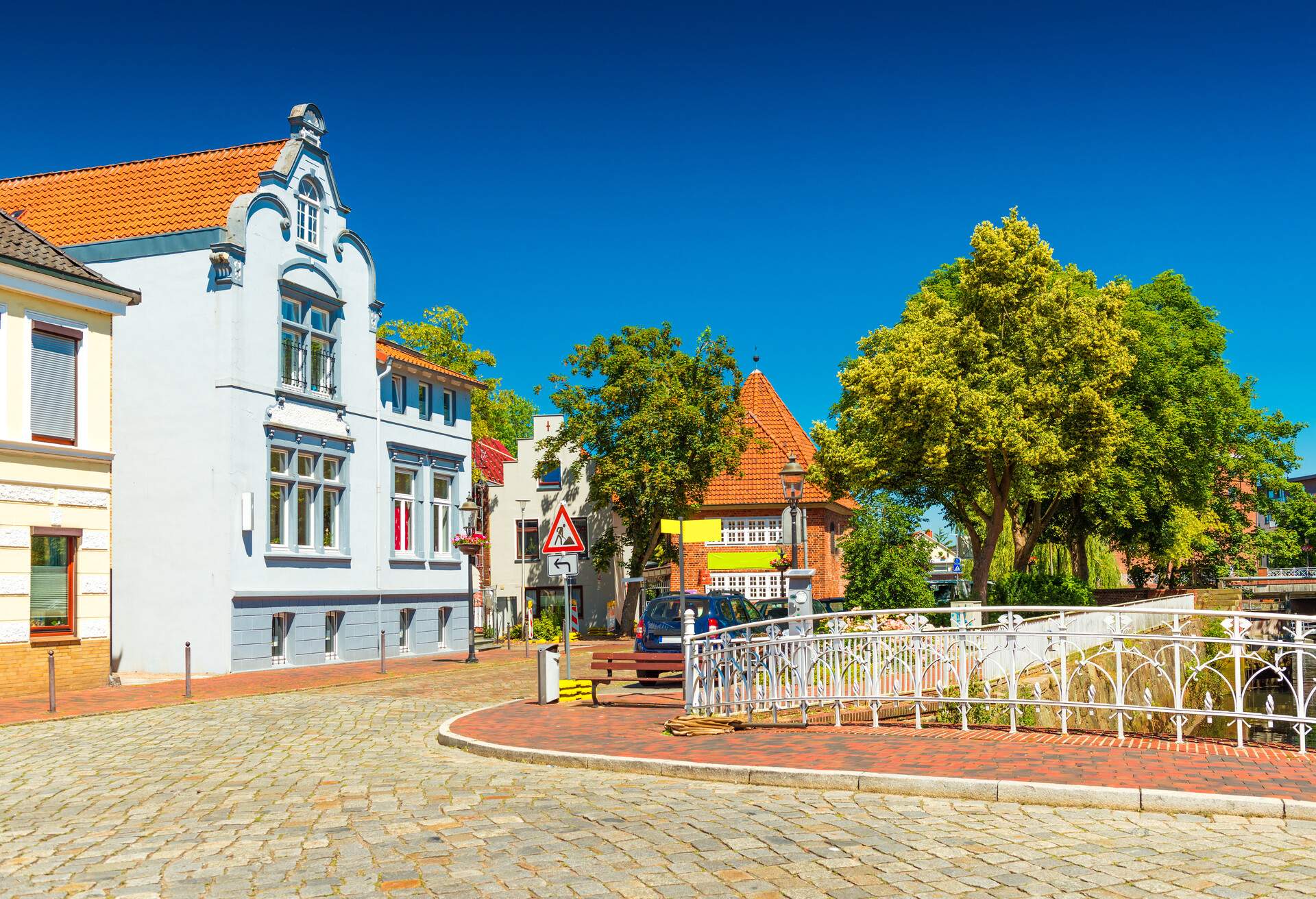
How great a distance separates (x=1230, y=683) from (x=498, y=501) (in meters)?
44.9

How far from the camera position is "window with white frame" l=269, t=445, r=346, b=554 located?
95.3 feet

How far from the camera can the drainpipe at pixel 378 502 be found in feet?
107

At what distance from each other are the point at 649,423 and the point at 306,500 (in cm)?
1583

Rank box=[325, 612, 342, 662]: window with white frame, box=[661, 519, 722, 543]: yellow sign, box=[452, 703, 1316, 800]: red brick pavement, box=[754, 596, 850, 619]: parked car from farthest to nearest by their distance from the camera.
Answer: box=[325, 612, 342, 662]: window with white frame < box=[754, 596, 850, 619]: parked car < box=[661, 519, 722, 543]: yellow sign < box=[452, 703, 1316, 800]: red brick pavement

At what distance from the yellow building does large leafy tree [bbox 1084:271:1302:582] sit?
29.0m

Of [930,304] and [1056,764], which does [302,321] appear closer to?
[930,304]

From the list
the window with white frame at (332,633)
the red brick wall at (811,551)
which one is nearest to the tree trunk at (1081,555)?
the red brick wall at (811,551)

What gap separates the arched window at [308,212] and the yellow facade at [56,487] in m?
8.43

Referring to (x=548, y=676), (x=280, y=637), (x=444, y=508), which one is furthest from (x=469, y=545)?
(x=548, y=676)

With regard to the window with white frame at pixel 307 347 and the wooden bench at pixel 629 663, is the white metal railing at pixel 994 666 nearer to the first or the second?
the wooden bench at pixel 629 663

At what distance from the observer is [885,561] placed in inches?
1213

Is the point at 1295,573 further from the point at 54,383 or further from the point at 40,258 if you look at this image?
the point at 40,258

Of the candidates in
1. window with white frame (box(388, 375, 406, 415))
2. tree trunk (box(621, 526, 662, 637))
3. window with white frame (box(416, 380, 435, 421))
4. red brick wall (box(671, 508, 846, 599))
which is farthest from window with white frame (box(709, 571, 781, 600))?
window with white frame (box(388, 375, 406, 415))

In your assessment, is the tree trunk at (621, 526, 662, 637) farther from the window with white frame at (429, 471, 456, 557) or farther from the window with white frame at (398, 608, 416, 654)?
the window with white frame at (398, 608, 416, 654)
